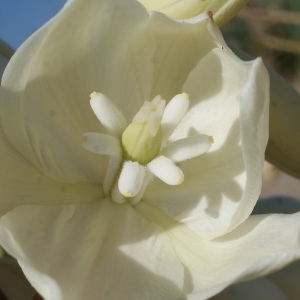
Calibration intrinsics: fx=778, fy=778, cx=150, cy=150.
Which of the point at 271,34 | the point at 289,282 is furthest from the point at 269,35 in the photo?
the point at 289,282

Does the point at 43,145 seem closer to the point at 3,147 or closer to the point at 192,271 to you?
the point at 3,147

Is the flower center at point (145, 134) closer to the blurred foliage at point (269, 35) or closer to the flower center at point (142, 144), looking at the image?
the flower center at point (142, 144)

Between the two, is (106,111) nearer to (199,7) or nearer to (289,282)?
(199,7)

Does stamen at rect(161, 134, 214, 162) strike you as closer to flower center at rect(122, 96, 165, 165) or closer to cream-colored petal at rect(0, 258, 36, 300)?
flower center at rect(122, 96, 165, 165)

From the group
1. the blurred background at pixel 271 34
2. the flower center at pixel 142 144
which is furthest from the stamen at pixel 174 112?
the blurred background at pixel 271 34

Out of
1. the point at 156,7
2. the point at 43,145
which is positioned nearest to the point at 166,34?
the point at 156,7

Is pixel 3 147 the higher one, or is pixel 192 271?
pixel 3 147
